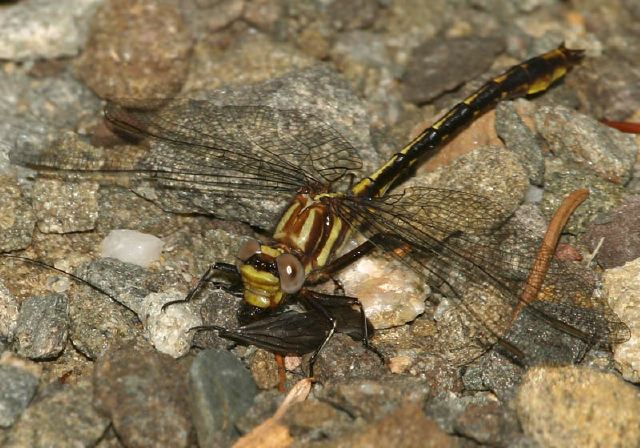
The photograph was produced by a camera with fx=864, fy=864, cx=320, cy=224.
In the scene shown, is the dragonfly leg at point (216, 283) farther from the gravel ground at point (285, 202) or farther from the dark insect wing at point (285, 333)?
the dark insect wing at point (285, 333)

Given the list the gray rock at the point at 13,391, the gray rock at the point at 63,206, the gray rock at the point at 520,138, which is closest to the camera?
the gray rock at the point at 13,391

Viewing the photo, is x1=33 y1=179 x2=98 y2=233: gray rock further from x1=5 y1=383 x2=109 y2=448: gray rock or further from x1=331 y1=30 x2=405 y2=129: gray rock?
x1=331 y1=30 x2=405 y2=129: gray rock

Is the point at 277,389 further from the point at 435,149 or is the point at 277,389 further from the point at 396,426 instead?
the point at 435,149

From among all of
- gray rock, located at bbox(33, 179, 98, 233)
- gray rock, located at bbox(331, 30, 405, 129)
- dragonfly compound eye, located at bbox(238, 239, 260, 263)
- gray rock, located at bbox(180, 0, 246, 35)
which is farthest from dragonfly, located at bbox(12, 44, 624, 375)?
Answer: gray rock, located at bbox(180, 0, 246, 35)

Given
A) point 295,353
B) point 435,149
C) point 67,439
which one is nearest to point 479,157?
point 435,149

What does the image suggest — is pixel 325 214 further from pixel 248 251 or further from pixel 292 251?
pixel 248 251

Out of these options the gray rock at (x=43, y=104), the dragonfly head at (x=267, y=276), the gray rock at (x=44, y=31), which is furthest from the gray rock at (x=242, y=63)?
the dragonfly head at (x=267, y=276)

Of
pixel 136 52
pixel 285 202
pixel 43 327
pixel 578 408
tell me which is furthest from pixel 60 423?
pixel 136 52
